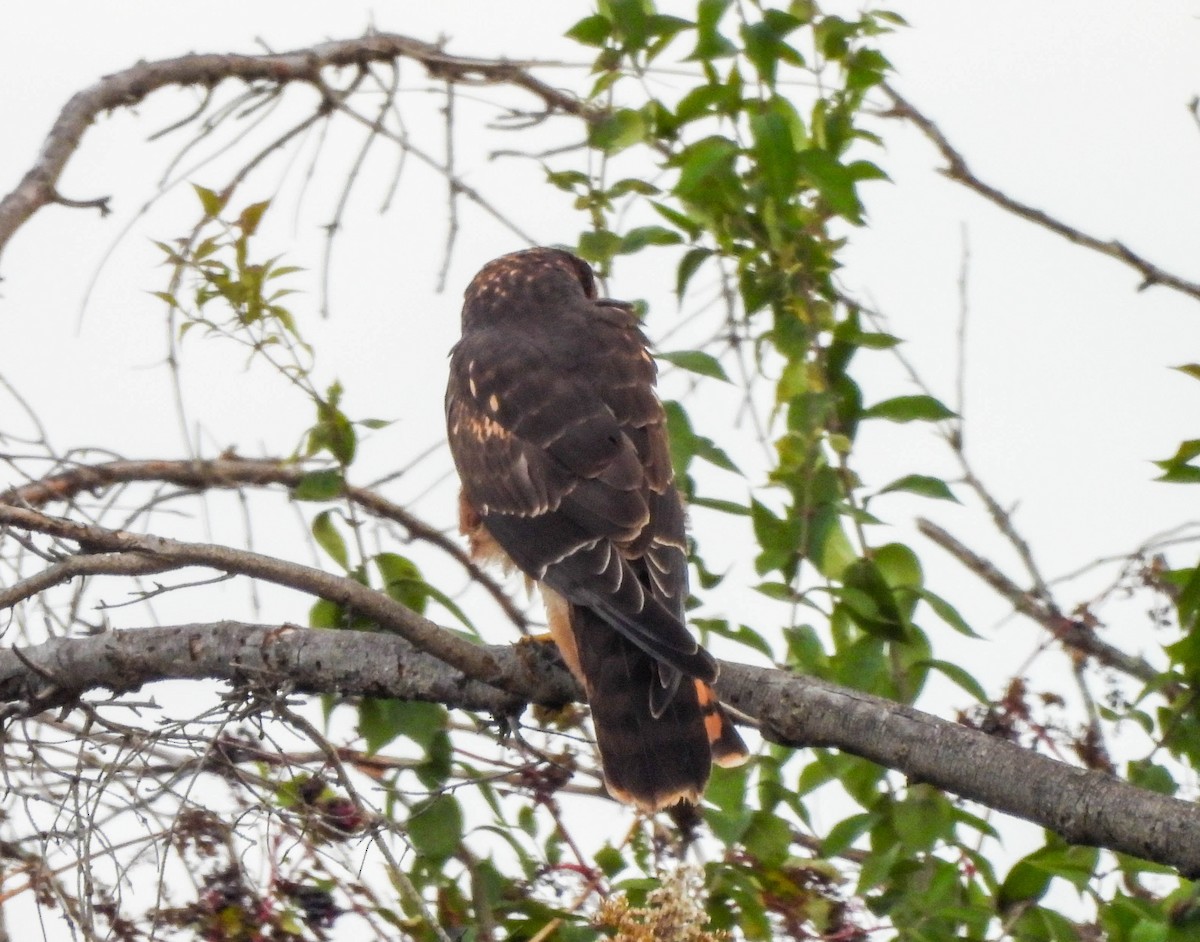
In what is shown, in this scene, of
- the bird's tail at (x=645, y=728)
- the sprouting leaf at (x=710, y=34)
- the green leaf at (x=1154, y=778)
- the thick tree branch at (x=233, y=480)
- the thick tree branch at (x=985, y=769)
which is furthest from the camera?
the thick tree branch at (x=233, y=480)

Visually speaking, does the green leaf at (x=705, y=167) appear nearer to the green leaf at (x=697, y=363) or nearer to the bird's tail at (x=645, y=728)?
the green leaf at (x=697, y=363)

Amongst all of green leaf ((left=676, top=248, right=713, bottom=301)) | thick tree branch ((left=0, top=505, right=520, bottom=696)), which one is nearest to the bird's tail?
thick tree branch ((left=0, top=505, right=520, bottom=696))

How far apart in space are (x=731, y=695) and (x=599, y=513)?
0.64 m

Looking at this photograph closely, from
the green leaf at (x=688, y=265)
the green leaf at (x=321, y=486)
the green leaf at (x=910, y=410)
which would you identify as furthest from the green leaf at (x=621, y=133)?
the green leaf at (x=321, y=486)

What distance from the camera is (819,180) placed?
3.27 meters

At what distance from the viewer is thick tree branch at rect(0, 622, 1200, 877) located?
2.63 metres

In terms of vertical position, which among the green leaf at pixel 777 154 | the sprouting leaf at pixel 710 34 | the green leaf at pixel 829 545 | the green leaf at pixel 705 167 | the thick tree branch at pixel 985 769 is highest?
the sprouting leaf at pixel 710 34

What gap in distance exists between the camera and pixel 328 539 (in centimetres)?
335

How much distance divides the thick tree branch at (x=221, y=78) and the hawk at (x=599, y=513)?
587mm

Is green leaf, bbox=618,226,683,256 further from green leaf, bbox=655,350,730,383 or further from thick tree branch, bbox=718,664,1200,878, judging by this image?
thick tree branch, bbox=718,664,1200,878

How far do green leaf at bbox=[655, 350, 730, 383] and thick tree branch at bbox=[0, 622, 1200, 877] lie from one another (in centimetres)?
59

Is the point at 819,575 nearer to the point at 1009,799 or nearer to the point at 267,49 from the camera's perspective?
the point at 1009,799

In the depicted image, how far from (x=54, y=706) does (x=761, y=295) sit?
160 centimetres

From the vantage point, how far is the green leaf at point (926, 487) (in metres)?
3.16
